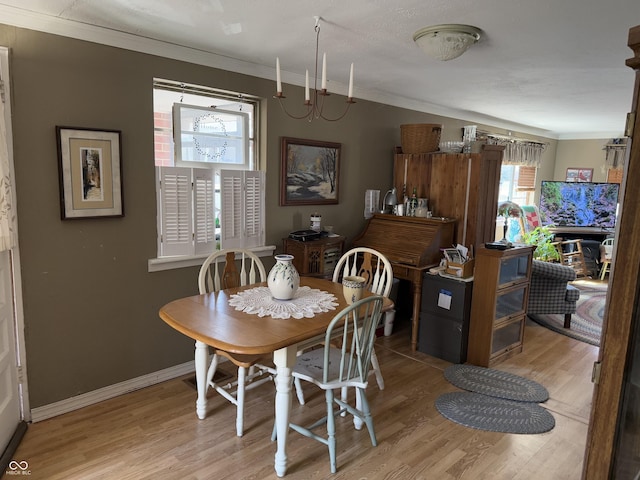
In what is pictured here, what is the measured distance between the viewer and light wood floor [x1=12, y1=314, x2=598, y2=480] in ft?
7.11

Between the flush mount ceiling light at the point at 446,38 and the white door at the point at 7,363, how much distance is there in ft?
8.11

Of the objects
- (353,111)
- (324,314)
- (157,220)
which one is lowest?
(324,314)

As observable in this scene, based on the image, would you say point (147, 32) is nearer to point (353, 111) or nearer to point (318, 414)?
point (353, 111)

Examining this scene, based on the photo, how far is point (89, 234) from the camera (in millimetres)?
2629

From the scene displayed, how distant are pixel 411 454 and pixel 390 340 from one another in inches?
63.7

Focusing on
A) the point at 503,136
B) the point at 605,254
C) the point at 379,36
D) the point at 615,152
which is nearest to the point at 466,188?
the point at 379,36

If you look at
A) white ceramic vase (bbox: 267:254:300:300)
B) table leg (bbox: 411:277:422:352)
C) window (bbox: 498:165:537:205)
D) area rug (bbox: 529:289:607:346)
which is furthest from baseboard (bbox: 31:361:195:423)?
window (bbox: 498:165:537:205)

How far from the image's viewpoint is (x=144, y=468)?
216cm

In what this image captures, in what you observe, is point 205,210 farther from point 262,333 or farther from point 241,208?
point 262,333

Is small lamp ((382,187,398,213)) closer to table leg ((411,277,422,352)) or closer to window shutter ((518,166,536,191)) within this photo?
table leg ((411,277,422,352))

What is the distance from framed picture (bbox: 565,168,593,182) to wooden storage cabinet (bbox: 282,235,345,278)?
579 centimetres

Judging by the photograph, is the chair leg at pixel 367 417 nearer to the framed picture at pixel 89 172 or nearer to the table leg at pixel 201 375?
the table leg at pixel 201 375

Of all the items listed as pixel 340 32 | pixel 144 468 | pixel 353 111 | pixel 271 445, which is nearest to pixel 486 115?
pixel 353 111

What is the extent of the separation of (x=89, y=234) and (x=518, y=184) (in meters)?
6.48
